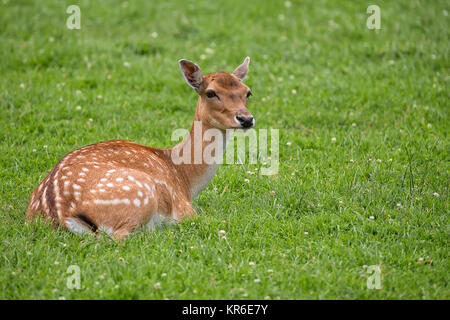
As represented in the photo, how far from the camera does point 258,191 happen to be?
257 inches

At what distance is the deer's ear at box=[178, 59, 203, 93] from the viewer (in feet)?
20.3

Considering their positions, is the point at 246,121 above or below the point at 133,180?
above

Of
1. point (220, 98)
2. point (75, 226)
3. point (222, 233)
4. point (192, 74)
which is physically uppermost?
point (192, 74)

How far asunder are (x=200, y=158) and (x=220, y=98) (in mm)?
660

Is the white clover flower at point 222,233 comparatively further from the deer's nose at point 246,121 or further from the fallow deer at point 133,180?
the deer's nose at point 246,121

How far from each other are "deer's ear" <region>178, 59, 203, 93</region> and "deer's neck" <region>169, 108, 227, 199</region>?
35cm

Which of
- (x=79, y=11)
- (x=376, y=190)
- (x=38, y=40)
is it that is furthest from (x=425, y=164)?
(x=79, y=11)

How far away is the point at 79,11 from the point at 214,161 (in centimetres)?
680

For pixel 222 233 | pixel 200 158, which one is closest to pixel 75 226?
pixel 222 233

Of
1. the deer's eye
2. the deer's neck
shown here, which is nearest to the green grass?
the deer's neck

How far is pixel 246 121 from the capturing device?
581cm

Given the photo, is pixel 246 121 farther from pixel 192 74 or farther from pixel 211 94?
pixel 192 74

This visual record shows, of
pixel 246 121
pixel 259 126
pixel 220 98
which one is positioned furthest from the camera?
pixel 259 126
